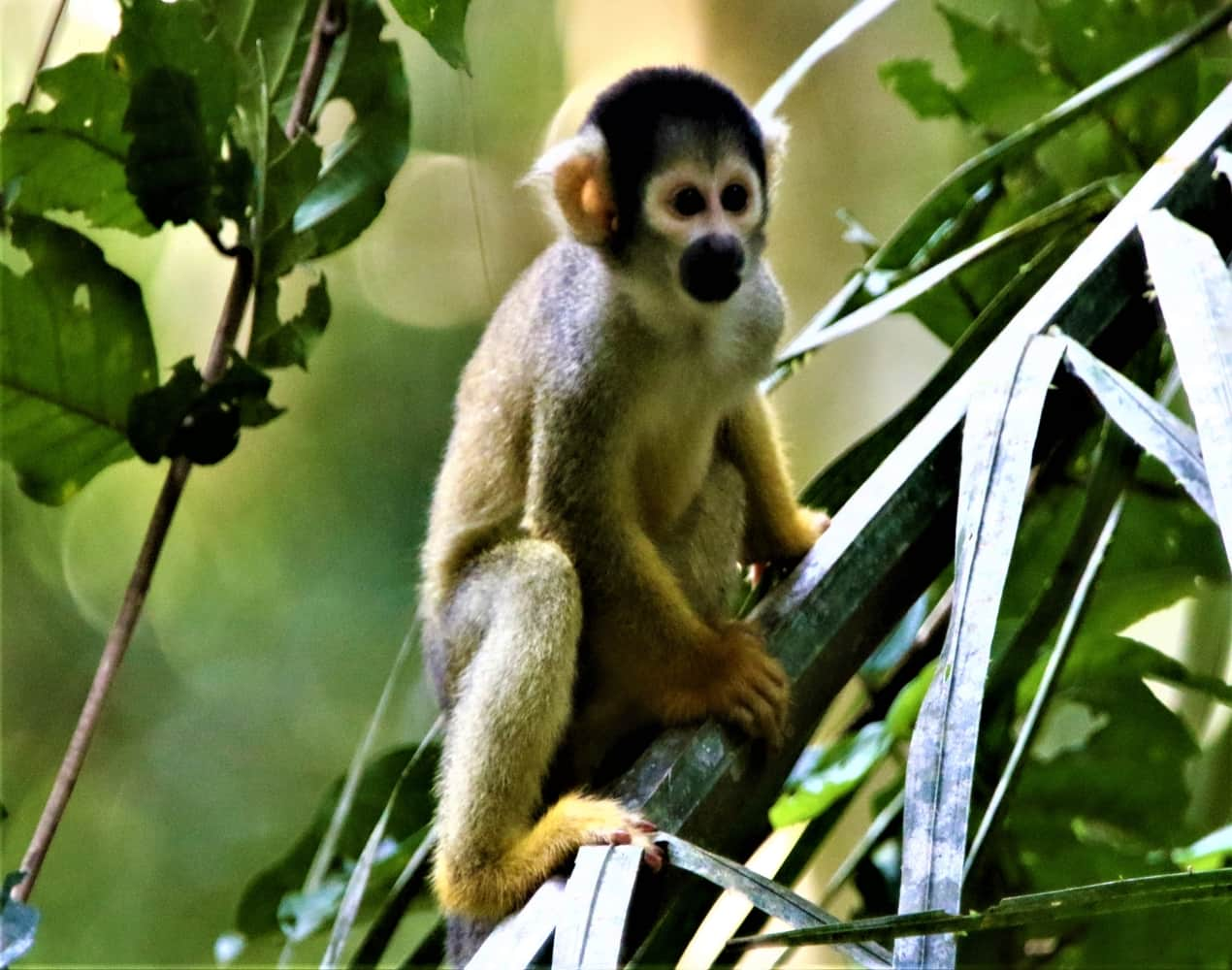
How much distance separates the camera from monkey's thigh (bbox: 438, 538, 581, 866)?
5.72 ft

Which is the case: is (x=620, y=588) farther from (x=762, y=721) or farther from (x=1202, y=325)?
(x=1202, y=325)

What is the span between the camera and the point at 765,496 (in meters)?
2.26

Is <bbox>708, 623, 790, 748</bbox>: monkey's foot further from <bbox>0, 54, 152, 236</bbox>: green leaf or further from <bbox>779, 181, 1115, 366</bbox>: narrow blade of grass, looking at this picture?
<bbox>0, 54, 152, 236</bbox>: green leaf

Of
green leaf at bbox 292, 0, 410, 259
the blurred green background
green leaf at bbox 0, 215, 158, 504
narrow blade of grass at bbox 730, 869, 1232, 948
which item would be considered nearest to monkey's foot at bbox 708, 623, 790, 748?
narrow blade of grass at bbox 730, 869, 1232, 948

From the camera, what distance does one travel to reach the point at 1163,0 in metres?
2.34

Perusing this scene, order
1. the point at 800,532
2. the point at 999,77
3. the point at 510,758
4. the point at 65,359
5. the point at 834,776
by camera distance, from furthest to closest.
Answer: the point at 999,77 < the point at 800,532 < the point at 65,359 < the point at 834,776 < the point at 510,758

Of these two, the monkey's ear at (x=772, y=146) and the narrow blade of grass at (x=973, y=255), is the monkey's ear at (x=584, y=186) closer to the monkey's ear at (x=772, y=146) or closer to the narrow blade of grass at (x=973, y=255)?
the monkey's ear at (x=772, y=146)

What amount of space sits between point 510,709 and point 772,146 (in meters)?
1.12

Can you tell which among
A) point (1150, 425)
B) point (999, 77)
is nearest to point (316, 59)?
point (999, 77)

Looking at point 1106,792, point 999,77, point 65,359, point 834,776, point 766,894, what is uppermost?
point 999,77

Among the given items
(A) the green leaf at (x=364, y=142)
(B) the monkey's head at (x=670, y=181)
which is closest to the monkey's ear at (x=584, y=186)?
(B) the monkey's head at (x=670, y=181)

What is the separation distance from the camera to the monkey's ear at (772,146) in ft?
7.42

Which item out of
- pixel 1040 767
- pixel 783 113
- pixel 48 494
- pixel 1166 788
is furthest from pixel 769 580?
pixel 783 113

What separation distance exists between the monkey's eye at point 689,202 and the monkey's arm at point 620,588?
0.35 metres
